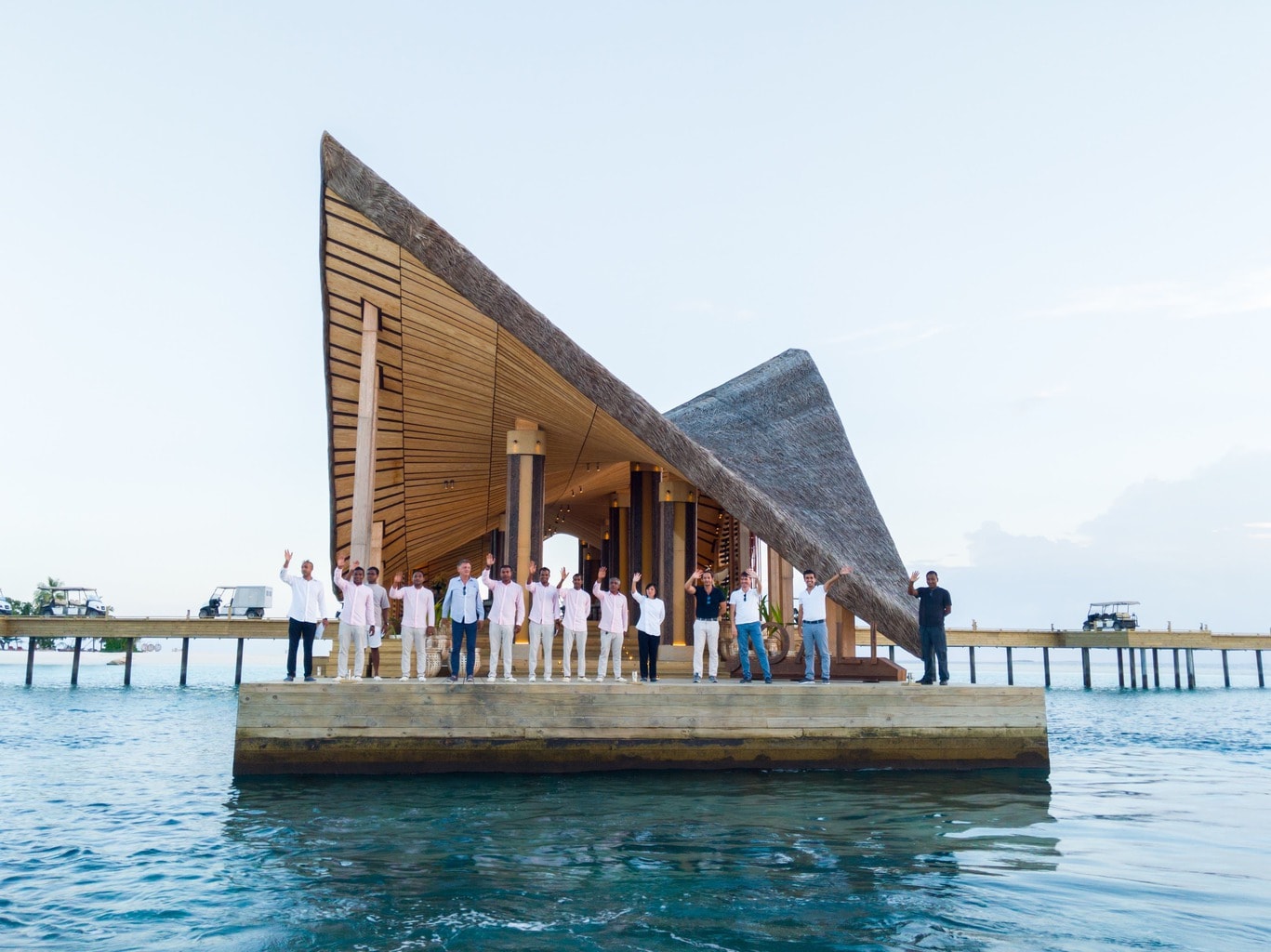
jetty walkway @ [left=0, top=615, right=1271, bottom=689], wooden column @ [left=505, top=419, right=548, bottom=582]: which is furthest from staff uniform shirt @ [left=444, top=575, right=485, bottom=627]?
jetty walkway @ [left=0, top=615, right=1271, bottom=689]

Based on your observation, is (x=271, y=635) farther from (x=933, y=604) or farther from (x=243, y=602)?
(x=933, y=604)

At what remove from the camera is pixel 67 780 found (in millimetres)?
12102

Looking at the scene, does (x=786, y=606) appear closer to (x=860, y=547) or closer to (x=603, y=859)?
(x=860, y=547)

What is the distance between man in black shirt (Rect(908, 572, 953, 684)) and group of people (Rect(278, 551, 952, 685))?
1cm

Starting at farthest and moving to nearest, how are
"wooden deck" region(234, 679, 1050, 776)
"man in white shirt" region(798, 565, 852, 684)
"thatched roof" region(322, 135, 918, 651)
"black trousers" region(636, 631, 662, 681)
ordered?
"thatched roof" region(322, 135, 918, 651) < "black trousers" region(636, 631, 662, 681) < "man in white shirt" region(798, 565, 852, 684) < "wooden deck" region(234, 679, 1050, 776)

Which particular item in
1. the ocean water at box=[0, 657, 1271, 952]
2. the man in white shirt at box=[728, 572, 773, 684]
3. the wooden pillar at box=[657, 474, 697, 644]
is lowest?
the ocean water at box=[0, 657, 1271, 952]

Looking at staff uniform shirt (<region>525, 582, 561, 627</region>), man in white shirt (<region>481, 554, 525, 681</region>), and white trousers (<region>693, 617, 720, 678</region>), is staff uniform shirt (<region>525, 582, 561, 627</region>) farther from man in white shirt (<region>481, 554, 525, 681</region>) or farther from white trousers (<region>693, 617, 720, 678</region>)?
white trousers (<region>693, 617, 720, 678</region>)

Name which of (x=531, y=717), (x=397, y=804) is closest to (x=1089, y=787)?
(x=531, y=717)

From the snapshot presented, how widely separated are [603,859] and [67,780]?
333 inches

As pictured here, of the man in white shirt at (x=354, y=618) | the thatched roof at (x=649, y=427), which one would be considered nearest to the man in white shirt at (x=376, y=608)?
the man in white shirt at (x=354, y=618)

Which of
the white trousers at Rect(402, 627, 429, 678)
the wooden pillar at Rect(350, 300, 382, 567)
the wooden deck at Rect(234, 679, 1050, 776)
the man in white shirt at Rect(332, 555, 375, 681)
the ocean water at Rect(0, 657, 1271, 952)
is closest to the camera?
the ocean water at Rect(0, 657, 1271, 952)

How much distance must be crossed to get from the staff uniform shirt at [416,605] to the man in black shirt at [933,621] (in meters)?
5.82

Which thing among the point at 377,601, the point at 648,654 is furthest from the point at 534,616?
the point at 377,601

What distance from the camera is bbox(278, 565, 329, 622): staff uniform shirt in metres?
11.0
